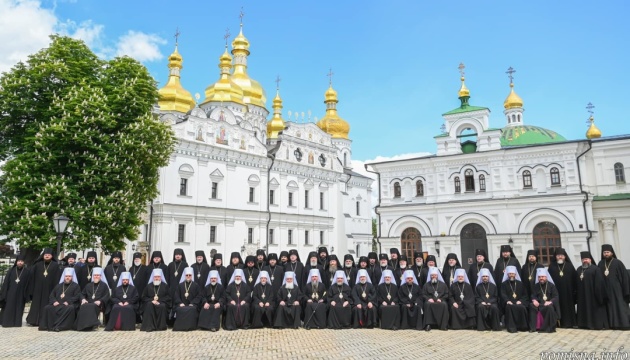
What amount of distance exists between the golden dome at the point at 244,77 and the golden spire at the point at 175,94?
7.45 m

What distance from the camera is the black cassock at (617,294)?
9680 millimetres

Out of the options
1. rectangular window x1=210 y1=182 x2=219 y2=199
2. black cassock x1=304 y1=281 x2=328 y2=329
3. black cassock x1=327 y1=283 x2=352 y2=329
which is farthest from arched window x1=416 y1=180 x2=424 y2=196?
black cassock x1=304 y1=281 x2=328 y2=329

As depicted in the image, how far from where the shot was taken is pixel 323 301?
10.9 m

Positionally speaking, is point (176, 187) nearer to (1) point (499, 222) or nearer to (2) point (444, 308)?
(1) point (499, 222)

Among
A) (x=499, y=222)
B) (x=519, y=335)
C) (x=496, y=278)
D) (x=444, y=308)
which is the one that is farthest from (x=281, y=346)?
(x=499, y=222)

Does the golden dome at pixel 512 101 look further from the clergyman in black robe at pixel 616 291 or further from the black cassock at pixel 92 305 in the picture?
the black cassock at pixel 92 305

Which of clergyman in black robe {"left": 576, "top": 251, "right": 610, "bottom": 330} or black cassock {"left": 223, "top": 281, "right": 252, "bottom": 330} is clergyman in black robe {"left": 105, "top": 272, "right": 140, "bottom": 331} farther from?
clergyman in black robe {"left": 576, "top": 251, "right": 610, "bottom": 330}

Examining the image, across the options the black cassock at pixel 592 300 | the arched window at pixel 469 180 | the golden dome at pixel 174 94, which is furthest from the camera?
the golden dome at pixel 174 94

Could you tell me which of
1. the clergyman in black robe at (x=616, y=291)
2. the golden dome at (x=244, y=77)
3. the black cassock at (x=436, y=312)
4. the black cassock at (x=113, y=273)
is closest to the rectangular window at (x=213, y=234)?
the golden dome at (x=244, y=77)

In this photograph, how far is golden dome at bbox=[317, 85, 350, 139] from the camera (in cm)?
5012

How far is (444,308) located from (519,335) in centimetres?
161

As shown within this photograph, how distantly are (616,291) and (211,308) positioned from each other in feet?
29.4

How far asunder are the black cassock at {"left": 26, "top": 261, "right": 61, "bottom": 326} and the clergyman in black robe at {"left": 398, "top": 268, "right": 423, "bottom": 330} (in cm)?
862

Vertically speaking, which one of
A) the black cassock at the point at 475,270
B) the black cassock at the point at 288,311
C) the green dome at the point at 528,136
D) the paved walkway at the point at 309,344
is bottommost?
the paved walkway at the point at 309,344
